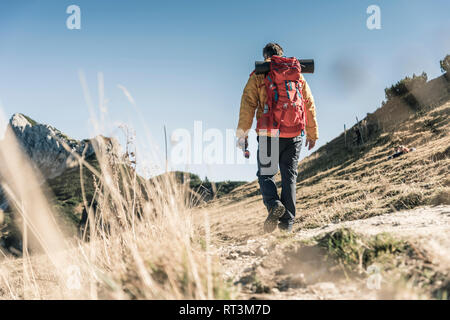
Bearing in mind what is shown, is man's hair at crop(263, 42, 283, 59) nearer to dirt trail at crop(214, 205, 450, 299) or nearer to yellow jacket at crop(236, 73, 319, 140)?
yellow jacket at crop(236, 73, 319, 140)

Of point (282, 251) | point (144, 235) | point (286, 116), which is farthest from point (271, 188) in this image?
point (144, 235)

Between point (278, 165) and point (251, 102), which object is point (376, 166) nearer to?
point (278, 165)

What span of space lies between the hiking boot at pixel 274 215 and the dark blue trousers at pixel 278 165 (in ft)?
0.22

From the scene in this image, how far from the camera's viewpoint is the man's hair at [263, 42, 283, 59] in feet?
13.0

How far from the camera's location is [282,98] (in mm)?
3623

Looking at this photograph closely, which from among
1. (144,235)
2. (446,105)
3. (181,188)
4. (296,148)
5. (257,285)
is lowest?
(257,285)

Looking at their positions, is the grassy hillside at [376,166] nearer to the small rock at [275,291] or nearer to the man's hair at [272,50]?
the man's hair at [272,50]

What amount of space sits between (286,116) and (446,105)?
2326cm

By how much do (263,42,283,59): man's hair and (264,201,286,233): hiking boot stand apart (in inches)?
71.3

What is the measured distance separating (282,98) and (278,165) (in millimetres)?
799

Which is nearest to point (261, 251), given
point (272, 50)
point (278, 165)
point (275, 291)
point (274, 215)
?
point (274, 215)

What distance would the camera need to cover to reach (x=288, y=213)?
3.85m

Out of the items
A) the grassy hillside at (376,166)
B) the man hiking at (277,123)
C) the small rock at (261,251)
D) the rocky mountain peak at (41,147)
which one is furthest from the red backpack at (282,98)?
the rocky mountain peak at (41,147)

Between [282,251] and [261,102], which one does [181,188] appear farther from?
[261,102]
